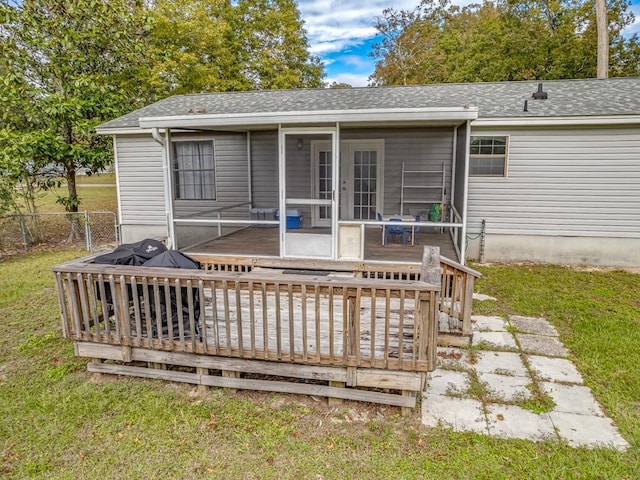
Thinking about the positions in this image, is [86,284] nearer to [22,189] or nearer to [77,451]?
[77,451]

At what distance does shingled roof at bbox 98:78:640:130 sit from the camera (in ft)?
26.1

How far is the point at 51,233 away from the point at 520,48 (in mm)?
19242

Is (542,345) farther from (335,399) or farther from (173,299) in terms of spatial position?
(173,299)

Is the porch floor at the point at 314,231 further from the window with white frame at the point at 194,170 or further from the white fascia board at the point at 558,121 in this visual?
the white fascia board at the point at 558,121

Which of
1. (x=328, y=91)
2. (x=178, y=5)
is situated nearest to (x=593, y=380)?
(x=328, y=91)

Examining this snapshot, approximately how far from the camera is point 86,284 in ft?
12.0

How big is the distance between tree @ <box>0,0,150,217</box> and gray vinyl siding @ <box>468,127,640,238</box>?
30.1 ft

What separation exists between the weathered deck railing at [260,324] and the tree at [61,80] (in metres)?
7.50

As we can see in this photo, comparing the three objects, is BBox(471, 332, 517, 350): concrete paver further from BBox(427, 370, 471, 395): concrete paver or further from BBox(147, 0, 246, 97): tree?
BBox(147, 0, 246, 97): tree

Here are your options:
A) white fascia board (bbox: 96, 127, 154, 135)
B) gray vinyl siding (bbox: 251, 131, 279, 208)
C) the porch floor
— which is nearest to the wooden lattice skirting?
the porch floor

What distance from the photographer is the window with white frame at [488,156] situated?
830 cm

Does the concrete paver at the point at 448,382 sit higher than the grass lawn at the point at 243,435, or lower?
higher

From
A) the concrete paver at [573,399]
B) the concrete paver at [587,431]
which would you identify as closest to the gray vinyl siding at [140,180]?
the concrete paver at [573,399]

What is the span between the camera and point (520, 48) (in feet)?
58.9
